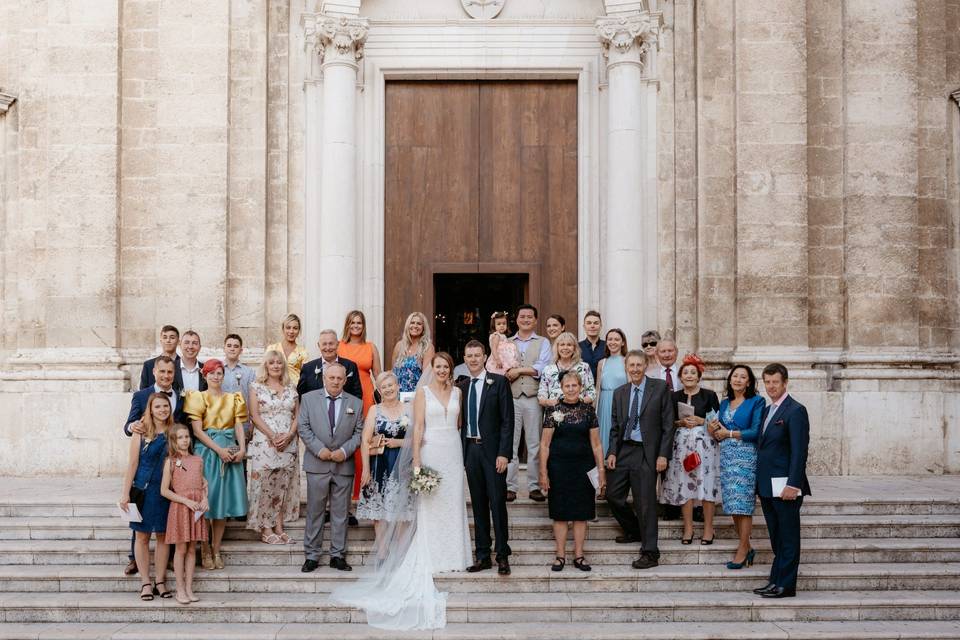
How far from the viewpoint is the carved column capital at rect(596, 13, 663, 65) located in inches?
486

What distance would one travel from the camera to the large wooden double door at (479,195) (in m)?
12.9

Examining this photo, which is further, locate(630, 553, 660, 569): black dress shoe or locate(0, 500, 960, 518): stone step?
locate(0, 500, 960, 518): stone step

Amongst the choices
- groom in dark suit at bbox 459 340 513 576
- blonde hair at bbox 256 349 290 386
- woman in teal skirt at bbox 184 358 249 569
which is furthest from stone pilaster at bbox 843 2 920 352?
woman in teal skirt at bbox 184 358 249 569

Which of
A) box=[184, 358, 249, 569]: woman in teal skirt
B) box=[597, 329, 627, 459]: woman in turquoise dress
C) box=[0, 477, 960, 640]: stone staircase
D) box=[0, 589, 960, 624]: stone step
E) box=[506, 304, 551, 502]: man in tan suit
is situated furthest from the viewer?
box=[506, 304, 551, 502]: man in tan suit

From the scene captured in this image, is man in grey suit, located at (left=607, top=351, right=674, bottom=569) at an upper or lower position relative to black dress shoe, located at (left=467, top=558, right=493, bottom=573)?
upper

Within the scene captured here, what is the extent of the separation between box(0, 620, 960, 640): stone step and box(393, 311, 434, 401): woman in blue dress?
263cm

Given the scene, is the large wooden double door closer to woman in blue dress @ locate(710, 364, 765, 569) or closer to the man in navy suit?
woman in blue dress @ locate(710, 364, 765, 569)

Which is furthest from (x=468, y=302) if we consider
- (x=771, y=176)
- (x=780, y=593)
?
(x=780, y=593)

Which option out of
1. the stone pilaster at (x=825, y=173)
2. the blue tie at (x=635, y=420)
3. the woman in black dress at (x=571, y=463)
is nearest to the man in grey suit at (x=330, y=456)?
the woman in black dress at (x=571, y=463)

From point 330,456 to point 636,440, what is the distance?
9.27 ft

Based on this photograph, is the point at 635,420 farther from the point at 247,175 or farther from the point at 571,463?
the point at 247,175

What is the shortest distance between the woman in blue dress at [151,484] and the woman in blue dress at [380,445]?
1715 mm

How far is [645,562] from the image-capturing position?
8.35m

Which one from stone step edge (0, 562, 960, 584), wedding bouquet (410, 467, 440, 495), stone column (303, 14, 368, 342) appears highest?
stone column (303, 14, 368, 342)
